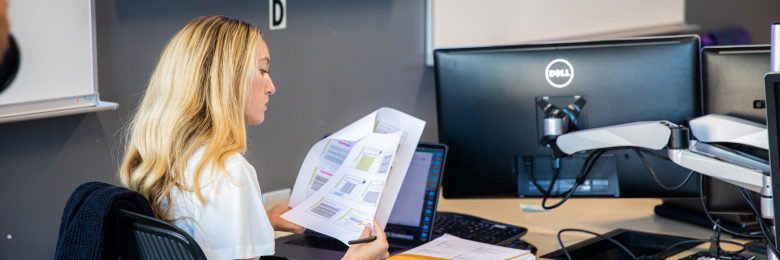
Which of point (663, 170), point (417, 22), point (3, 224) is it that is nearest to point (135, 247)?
point (3, 224)

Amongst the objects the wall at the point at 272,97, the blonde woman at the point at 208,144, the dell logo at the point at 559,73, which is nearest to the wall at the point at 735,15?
the wall at the point at 272,97

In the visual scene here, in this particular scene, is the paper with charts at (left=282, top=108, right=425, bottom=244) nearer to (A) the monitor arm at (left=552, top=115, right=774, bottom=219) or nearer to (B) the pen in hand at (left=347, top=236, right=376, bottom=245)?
(B) the pen in hand at (left=347, top=236, right=376, bottom=245)

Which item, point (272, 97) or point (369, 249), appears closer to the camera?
point (369, 249)

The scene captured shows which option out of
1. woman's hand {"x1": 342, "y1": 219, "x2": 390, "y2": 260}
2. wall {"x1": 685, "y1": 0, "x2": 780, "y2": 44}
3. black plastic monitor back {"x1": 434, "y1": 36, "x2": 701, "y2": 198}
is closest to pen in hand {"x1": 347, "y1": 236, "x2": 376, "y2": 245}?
woman's hand {"x1": 342, "y1": 219, "x2": 390, "y2": 260}

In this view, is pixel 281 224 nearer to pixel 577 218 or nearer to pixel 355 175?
pixel 355 175

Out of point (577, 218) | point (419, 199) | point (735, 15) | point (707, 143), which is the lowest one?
point (577, 218)

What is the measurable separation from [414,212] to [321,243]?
22 centimetres

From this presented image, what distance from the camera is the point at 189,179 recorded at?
972mm

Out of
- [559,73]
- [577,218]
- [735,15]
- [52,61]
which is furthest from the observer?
[735,15]

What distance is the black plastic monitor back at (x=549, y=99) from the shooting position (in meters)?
1.28

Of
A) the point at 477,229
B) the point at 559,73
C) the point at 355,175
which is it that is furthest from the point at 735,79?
the point at 355,175

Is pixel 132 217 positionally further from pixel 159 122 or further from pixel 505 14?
pixel 505 14

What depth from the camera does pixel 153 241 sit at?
79 cm

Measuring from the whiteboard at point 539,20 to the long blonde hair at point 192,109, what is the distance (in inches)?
45.8
